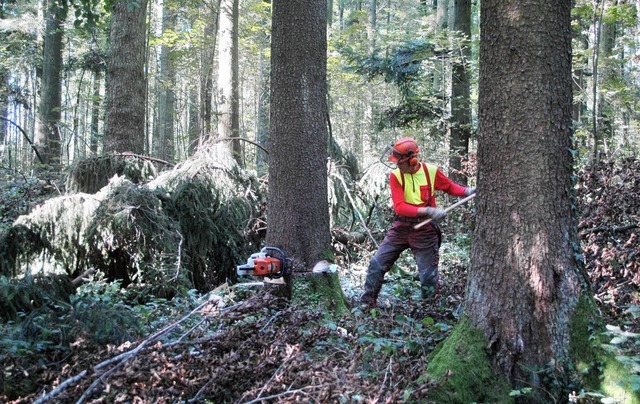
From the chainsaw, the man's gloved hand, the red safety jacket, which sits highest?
the red safety jacket

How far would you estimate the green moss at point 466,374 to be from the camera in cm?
301

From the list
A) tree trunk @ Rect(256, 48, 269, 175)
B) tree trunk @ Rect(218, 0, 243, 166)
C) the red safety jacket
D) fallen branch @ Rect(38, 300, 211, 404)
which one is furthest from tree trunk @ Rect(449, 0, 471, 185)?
tree trunk @ Rect(256, 48, 269, 175)

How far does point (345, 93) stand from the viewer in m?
A: 25.2

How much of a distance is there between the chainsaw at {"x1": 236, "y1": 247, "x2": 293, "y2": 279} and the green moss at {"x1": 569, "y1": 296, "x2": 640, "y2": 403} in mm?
2167

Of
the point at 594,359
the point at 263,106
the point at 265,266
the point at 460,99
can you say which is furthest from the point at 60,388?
the point at 263,106

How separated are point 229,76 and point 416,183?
6.68m

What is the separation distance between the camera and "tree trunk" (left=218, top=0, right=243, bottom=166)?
427 inches

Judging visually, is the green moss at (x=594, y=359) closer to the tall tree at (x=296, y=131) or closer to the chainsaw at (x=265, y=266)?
the chainsaw at (x=265, y=266)

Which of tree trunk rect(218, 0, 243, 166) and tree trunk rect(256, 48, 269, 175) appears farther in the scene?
tree trunk rect(256, 48, 269, 175)

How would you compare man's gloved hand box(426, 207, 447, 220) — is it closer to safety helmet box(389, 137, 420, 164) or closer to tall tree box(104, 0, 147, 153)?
safety helmet box(389, 137, 420, 164)

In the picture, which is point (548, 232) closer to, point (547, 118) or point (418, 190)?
point (547, 118)

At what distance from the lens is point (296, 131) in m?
5.12

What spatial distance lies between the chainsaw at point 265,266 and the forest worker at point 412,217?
4.99 feet

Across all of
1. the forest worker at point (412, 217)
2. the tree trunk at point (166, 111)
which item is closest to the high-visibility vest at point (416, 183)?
the forest worker at point (412, 217)
